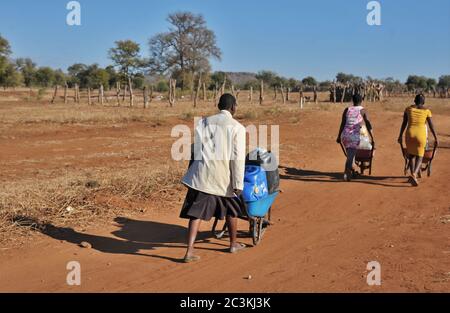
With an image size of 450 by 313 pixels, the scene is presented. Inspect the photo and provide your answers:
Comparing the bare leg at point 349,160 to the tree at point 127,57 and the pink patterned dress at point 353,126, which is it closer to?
the pink patterned dress at point 353,126

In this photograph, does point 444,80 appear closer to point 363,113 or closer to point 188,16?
point 188,16

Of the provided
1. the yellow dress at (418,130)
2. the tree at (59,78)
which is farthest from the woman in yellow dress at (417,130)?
the tree at (59,78)

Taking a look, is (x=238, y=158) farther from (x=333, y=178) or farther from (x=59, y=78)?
(x=59, y=78)

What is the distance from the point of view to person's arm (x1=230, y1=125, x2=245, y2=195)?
483 cm

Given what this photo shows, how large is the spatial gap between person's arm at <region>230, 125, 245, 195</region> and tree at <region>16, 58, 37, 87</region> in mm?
62415

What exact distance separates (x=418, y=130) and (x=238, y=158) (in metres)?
4.83

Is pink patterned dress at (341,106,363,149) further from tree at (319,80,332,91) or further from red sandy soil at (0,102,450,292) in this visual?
tree at (319,80,332,91)

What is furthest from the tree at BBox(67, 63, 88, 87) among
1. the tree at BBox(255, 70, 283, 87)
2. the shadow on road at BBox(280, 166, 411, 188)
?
the shadow on road at BBox(280, 166, 411, 188)

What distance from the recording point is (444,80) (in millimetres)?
82062

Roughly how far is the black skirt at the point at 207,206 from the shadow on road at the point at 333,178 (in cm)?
445

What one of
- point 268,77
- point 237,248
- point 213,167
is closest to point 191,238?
point 237,248

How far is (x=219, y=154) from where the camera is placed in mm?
4852

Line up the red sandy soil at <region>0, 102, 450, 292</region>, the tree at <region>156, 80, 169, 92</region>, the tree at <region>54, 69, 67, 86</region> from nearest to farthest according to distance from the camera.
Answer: the red sandy soil at <region>0, 102, 450, 292</region> → the tree at <region>156, 80, 169, 92</region> → the tree at <region>54, 69, 67, 86</region>
